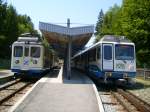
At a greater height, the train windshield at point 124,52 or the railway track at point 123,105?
the train windshield at point 124,52

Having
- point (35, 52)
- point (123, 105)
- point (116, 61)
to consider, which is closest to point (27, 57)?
point (35, 52)

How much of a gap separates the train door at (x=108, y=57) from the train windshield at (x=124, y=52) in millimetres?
365

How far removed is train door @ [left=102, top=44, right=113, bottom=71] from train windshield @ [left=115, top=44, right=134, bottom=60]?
0.37 metres

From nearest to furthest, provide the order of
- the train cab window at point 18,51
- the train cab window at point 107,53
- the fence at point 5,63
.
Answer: the train cab window at point 107,53
the train cab window at point 18,51
the fence at point 5,63

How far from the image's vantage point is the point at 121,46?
2366 cm

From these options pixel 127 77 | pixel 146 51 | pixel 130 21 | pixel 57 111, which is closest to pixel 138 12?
pixel 130 21

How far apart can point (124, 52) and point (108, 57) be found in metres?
1.02

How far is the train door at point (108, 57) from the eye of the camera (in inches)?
919

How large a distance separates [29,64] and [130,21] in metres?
17.7

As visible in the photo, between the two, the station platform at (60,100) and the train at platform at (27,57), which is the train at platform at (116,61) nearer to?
the station platform at (60,100)

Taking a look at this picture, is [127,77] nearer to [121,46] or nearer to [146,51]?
[121,46]

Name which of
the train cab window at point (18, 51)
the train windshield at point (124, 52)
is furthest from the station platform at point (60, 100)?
the train cab window at point (18, 51)

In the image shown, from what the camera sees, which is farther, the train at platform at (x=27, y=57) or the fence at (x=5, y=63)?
the fence at (x=5, y=63)

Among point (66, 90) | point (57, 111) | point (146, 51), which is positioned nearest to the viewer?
point (57, 111)
